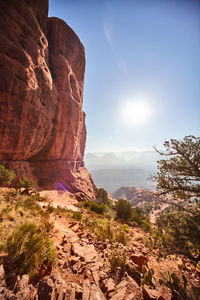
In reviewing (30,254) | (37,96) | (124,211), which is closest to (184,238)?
(30,254)

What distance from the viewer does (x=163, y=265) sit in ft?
13.0

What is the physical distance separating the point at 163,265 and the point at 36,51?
2359cm

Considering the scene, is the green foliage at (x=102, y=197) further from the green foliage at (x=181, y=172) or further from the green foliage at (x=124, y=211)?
the green foliage at (x=181, y=172)

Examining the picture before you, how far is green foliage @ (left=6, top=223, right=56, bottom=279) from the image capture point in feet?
7.68

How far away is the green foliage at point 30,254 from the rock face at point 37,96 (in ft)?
45.1

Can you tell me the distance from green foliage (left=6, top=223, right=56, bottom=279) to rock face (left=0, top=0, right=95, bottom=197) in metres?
13.8

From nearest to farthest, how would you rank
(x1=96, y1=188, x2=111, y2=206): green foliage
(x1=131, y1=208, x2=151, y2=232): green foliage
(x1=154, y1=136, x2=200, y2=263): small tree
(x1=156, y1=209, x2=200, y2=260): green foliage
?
1. (x1=156, y1=209, x2=200, y2=260): green foliage
2. (x1=154, y1=136, x2=200, y2=263): small tree
3. (x1=131, y1=208, x2=151, y2=232): green foliage
4. (x1=96, y1=188, x2=111, y2=206): green foliage

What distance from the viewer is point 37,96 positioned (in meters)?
15.2

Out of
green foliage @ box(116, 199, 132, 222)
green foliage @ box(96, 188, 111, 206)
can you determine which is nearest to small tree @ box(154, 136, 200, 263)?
green foliage @ box(116, 199, 132, 222)

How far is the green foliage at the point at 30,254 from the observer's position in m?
2.34

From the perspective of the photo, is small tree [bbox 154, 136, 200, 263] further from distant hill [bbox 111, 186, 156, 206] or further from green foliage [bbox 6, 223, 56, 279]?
green foliage [bbox 6, 223, 56, 279]

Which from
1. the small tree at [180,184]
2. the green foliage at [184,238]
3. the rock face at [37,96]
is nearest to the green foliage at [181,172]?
the small tree at [180,184]

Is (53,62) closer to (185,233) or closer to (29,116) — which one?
(29,116)

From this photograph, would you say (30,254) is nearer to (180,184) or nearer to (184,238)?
(184,238)
